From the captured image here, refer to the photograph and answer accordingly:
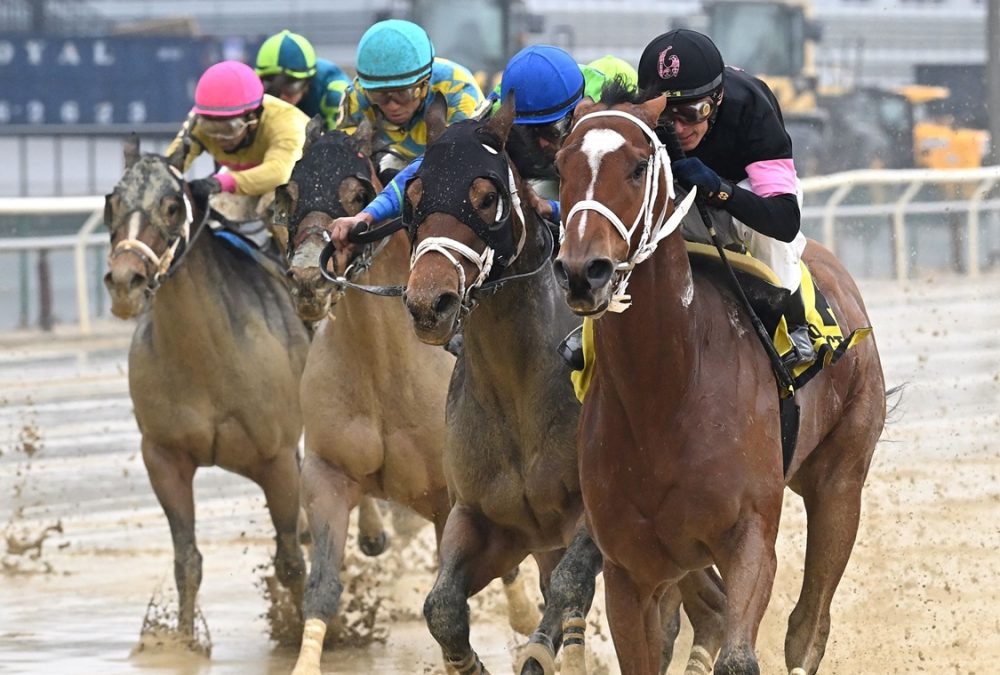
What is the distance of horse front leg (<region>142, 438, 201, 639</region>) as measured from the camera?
7.77 meters

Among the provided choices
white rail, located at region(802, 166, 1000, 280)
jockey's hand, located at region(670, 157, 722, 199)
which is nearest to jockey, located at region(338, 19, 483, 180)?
jockey's hand, located at region(670, 157, 722, 199)

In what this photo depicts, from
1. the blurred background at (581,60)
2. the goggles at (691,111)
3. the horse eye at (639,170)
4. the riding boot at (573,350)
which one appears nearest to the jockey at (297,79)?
the riding boot at (573,350)

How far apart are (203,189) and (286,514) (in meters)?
1.37

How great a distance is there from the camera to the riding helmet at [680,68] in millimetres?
5070

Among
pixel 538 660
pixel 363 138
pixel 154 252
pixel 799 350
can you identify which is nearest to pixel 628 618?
pixel 538 660

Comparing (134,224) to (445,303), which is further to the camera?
(134,224)

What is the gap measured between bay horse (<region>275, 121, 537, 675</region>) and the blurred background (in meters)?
9.55

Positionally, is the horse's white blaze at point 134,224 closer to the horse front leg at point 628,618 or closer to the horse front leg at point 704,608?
the horse front leg at point 704,608

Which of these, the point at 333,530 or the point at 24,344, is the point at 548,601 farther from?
the point at 24,344

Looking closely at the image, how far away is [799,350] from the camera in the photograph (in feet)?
17.4

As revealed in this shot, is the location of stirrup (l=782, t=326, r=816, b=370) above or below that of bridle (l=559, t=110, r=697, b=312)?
below

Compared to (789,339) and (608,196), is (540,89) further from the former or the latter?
(608,196)

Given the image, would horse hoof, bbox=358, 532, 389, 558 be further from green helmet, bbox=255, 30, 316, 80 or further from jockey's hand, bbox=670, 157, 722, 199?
jockey's hand, bbox=670, 157, 722, 199

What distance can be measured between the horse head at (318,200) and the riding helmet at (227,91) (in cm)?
157
